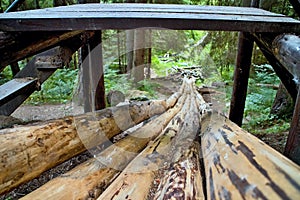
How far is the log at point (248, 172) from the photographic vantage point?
101 cm

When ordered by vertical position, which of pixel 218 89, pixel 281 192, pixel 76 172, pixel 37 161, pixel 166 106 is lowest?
pixel 218 89

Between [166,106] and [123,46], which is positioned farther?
[123,46]

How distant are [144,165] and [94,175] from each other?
1.31ft

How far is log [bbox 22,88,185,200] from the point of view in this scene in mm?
1559

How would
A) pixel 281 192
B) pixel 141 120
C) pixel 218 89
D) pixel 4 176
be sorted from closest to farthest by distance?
pixel 281 192 → pixel 4 176 → pixel 141 120 → pixel 218 89

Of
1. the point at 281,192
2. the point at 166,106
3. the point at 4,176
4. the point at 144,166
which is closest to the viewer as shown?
the point at 281,192

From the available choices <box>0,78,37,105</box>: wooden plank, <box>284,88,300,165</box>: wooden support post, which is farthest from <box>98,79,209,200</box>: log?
<box>0,78,37,105</box>: wooden plank

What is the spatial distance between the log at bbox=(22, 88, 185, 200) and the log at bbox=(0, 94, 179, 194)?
6.2 inches

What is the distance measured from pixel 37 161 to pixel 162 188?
2.88 ft

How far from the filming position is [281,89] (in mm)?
5512

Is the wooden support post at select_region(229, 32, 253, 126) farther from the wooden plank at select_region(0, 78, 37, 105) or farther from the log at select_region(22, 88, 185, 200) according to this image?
the wooden plank at select_region(0, 78, 37, 105)

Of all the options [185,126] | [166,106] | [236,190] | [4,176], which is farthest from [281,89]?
[4,176]

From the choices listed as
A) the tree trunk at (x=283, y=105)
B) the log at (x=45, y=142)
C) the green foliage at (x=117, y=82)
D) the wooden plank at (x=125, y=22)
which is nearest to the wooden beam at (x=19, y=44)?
the wooden plank at (x=125, y=22)

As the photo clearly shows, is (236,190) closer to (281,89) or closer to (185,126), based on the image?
(185,126)
